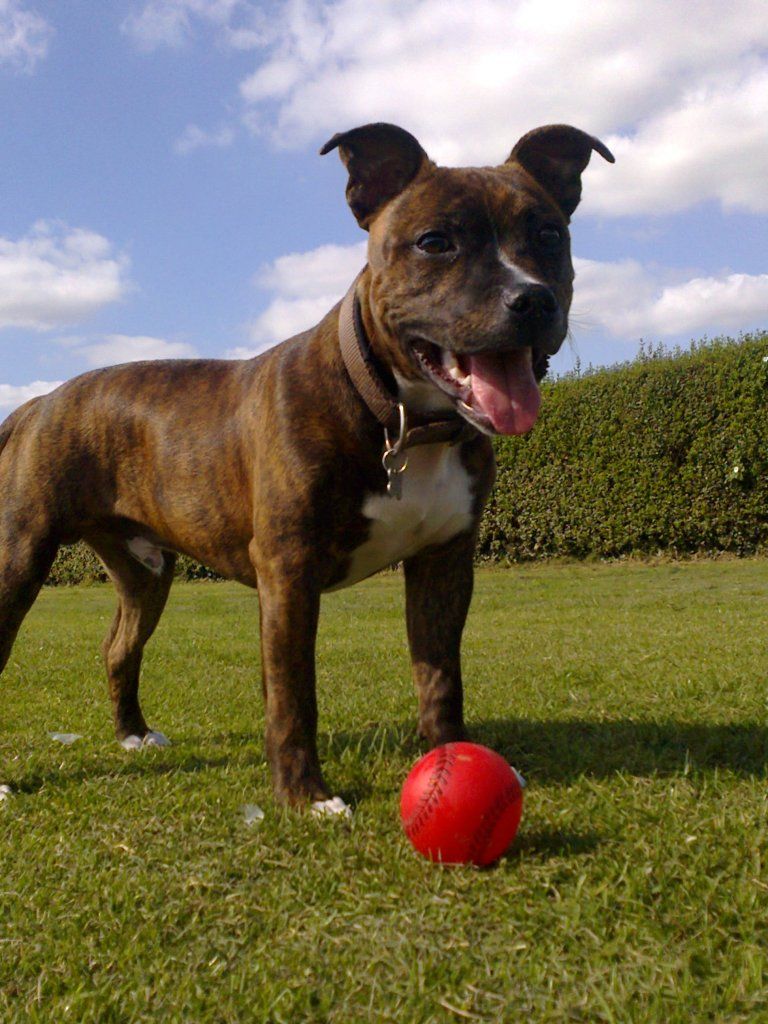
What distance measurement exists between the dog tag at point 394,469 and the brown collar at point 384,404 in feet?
0.08

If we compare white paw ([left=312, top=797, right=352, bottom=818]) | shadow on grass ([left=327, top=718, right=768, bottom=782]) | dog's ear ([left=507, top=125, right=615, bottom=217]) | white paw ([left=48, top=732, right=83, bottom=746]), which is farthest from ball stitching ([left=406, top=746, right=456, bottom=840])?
white paw ([left=48, top=732, right=83, bottom=746])

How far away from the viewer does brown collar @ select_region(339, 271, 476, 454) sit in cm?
318

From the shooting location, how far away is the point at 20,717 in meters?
5.14

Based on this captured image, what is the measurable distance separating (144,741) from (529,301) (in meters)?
2.74

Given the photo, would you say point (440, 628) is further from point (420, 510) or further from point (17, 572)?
point (17, 572)

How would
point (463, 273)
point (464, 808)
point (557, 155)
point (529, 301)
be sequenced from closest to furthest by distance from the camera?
point (464, 808) < point (529, 301) < point (463, 273) < point (557, 155)

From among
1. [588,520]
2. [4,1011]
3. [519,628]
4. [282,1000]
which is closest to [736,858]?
[282,1000]

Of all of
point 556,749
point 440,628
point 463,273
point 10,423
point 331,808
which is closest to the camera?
point 463,273

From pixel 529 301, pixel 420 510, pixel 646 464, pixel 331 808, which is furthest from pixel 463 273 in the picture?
pixel 646 464

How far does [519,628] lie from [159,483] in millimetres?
5361

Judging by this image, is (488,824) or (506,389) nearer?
(488,824)

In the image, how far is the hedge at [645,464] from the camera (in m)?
14.5

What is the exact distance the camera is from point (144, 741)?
443cm

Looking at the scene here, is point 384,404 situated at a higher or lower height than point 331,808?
higher
